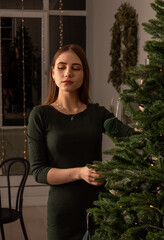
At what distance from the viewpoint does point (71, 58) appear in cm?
140

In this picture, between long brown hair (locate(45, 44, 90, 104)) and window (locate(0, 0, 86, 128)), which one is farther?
window (locate(0, 0, 86, 128))

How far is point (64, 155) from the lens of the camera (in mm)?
1395

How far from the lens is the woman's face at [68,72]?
1.38 metres

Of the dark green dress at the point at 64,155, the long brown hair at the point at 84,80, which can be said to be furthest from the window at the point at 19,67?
the dark green dress at the point at 64,155

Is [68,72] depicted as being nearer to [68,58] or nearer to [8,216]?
[68,58]

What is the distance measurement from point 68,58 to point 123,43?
2.78 m

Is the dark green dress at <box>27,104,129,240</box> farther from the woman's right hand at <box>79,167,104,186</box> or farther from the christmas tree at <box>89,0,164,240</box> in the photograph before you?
the christmas tree at <box>89,0,164,240</box>

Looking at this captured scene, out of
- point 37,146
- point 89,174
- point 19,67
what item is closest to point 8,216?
point 37,146

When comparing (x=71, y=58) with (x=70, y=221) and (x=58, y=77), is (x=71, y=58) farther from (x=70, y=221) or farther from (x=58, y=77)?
(x=70, y=221)

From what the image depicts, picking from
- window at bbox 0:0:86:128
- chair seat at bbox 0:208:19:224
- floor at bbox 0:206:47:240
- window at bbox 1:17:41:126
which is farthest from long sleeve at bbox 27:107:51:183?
window at bbox 1:17:41:126

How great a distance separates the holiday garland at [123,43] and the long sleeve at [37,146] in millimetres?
2437

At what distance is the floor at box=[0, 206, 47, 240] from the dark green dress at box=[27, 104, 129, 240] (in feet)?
7.32

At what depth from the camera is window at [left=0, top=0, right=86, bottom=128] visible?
621cm

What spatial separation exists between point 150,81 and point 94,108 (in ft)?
1.89
